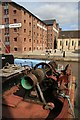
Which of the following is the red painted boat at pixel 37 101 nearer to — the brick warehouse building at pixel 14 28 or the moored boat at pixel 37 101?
the moored boat at pixel 37 101

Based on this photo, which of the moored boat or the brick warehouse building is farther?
the brick warehouse building

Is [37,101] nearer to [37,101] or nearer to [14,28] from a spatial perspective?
[37,101]

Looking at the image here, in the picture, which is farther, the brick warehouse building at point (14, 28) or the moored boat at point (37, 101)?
the brick warehouse building at point (14, 28)

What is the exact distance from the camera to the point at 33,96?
4.91m

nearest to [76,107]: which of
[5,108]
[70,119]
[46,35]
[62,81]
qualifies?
[62,81]

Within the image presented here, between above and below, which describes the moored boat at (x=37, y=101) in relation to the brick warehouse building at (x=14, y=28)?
below

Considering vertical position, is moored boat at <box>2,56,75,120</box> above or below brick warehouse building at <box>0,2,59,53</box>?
below

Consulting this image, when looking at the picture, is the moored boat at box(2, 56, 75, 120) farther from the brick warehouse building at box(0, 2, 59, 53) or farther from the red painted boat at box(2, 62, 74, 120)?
the brick warehouse building at box(0, 2, 59, 53)

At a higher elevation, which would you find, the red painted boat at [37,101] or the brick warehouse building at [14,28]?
the brick warehouse building at [14,28]

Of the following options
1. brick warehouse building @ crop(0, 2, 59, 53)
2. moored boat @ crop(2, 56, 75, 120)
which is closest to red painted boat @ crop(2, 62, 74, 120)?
moored boat @ crop(2, 56, 75, 120)

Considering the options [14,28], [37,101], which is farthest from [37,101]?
[14,28]

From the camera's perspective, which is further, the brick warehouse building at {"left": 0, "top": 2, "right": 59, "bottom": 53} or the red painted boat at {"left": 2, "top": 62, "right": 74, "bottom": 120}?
the brick warehouse building at {"left": 0, "top": 2, "right": 59, "bottom": 53}

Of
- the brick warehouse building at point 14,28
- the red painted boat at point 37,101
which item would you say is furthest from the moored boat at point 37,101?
the brick warehouse building at point 14,28

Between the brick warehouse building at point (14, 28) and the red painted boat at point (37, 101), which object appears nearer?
the red painted boat at point (37, 101)
